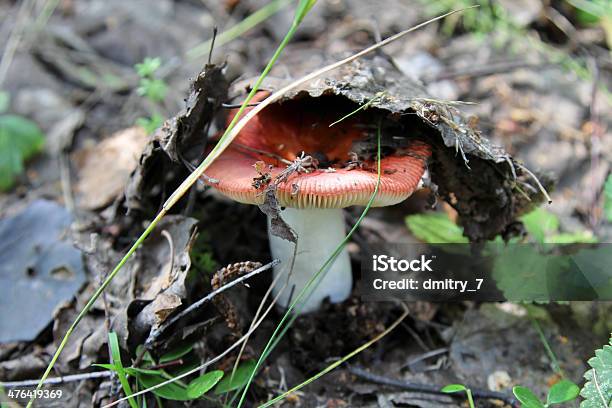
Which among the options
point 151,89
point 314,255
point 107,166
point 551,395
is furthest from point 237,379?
point 107,166

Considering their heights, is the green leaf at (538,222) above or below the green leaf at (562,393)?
above

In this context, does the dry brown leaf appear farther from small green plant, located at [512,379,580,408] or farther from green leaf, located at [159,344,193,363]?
small green plant, located at [512,379,580,408]

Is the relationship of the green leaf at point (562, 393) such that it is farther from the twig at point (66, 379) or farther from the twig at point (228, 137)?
the twig at point (66, 379)

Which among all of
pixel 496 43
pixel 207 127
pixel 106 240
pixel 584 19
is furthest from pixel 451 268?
pixel 584 19

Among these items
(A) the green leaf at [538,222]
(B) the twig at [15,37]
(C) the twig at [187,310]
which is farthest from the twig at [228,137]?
(B) the twig at [15,37]

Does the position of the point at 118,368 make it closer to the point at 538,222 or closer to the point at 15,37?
the point at 538,222

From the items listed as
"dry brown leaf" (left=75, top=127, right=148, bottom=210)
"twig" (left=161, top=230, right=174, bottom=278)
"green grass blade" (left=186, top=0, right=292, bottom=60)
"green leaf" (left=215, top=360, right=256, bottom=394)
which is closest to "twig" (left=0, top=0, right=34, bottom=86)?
"dry brown leaf" (left=75, top=127, right=148, bottom=210)
